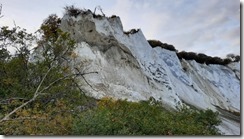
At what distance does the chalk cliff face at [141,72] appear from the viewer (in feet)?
8.66

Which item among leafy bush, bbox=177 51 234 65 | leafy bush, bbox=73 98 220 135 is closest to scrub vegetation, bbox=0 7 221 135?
leafy bush, bbox=73 98 220 135

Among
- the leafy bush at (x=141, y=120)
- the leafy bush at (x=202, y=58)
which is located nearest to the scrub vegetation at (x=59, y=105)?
the leafy bush at (x=141, y=120)

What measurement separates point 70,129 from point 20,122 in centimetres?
30

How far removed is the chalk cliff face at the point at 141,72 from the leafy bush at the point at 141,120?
0.18 feet

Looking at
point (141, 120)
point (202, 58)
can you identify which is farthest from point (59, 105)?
point (202, 58)

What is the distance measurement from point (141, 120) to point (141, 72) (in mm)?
337

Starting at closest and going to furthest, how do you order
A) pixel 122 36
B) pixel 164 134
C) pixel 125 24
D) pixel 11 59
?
pixel 164 134 → pixel 125 24 → pixel 122 36 → pixel 11 59

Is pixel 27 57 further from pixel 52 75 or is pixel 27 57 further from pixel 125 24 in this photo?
pixel 125 24

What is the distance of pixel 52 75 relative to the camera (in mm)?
3102

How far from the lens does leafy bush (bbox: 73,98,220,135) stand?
2.63 meters

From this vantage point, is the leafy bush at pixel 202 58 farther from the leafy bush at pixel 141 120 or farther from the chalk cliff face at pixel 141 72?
the leafy bush at pixel 141 120

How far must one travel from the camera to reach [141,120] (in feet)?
9.14

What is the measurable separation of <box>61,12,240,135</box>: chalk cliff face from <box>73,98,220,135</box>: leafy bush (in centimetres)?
6

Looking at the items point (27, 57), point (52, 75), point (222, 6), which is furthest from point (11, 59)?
point (222, 6)
